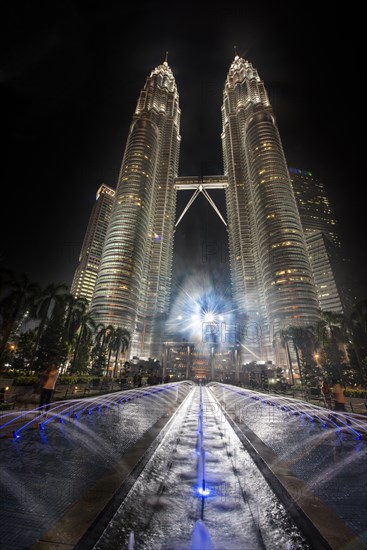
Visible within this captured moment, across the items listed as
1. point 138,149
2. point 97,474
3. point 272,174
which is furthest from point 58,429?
point 138,149

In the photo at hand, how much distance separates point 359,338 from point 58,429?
5563 centimetres

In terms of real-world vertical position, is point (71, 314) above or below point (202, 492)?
above

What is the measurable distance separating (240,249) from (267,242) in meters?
47.2

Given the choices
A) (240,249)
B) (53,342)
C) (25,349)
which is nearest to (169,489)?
(53,342)

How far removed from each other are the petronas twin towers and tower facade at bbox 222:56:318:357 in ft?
1.62

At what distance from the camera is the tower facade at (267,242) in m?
119

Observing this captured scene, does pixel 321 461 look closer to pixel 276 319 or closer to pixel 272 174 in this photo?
pixel 276 319

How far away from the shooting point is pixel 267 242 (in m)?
134

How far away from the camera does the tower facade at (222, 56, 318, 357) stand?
390 feet

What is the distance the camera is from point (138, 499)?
424 cm

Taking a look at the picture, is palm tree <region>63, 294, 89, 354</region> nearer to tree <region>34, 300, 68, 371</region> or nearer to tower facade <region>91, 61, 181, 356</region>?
tree <region>34, 300, 68, 371</region>

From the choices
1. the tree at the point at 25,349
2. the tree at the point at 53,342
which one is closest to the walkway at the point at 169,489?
the tree at the point at 53,342

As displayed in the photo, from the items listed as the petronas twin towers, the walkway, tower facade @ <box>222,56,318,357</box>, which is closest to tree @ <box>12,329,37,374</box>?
the walkway

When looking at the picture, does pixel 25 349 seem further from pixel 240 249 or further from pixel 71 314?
pixel 240 249
